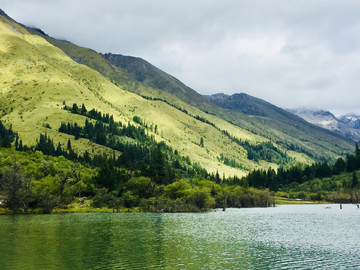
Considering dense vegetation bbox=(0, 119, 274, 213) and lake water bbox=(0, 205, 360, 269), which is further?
dense vegetation bbox=(0, 119, 274, 213)

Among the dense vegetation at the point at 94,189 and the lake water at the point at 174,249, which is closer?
the lake water at the point at 174,249

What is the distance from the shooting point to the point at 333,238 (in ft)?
228

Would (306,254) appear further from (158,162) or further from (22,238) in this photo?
(158,162)

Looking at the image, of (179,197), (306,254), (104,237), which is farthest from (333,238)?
(179,197)

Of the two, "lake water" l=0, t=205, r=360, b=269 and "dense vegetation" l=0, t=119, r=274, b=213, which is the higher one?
"dense vegetation" l=0, t=119, r=274, b=213

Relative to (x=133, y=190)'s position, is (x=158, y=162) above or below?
above

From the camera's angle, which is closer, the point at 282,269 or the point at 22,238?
the point at 282,269

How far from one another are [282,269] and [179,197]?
115980 mm

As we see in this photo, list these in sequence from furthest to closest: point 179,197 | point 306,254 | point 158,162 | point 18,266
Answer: point 158,162 → point 179,197 → point 306,254 → point 18,266

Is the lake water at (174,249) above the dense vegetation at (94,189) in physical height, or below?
below

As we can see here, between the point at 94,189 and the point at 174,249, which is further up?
the point at 94,189

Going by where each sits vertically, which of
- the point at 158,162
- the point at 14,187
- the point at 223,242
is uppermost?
the point at 158,162

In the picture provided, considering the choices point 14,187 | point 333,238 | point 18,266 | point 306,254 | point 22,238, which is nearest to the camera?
point 18,266

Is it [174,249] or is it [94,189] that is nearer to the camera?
[174,249]
